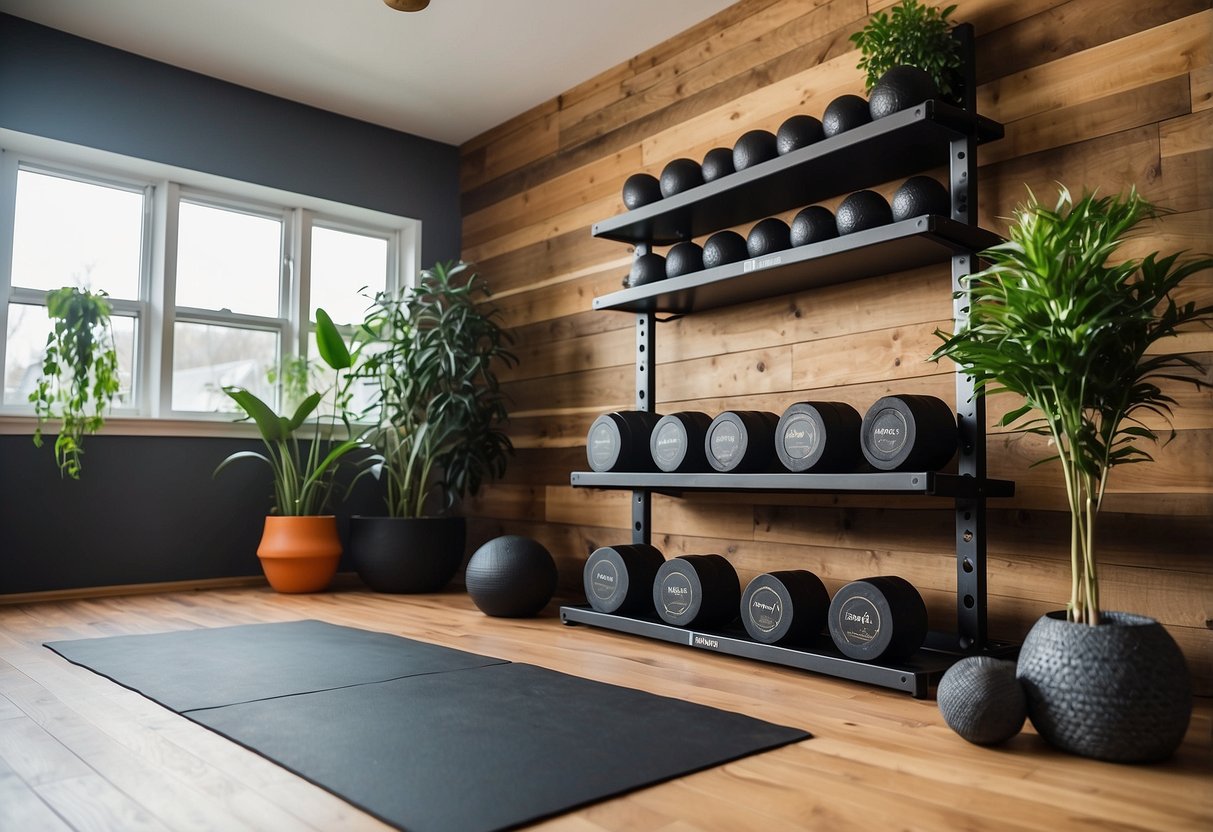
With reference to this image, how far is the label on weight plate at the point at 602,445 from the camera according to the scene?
10.0 ft

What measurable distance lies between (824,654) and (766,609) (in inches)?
8.3

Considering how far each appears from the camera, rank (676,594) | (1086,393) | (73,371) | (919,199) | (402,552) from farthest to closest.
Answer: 1. (402,552)
2. (73,371)
3. (676,594)
4. (919,199)
5. (1086,393)

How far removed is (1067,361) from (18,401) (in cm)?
379

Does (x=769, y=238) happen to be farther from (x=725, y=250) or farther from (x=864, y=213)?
(x=864, y=213)

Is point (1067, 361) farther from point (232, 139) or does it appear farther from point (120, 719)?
point (232, 139)

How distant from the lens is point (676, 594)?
2.75 metres

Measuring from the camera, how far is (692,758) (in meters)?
1.66

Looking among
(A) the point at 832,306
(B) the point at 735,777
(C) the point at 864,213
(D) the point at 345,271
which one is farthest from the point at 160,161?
(B) the point at 735,777

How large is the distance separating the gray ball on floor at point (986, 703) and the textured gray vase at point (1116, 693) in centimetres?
6

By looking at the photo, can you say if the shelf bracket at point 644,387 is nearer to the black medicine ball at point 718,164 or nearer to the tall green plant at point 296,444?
the black medicine ball at point 718,164

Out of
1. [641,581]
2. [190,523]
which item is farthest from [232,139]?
[641,581]

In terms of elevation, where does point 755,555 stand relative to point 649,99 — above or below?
below

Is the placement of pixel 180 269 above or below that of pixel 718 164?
below

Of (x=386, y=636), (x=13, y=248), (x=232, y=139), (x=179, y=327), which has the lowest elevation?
(x=386, y=636)
